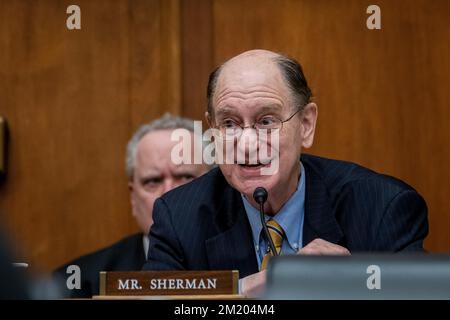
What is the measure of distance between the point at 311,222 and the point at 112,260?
34.7 inches

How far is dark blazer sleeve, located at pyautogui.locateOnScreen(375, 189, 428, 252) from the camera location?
2.00 meters

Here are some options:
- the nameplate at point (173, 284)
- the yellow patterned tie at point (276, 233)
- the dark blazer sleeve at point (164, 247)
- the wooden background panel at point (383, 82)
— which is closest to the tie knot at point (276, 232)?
the yellow patterned tie at point (276, 233)

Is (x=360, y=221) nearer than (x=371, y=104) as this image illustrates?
Yes

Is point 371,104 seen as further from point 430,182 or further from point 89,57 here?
point 89,57

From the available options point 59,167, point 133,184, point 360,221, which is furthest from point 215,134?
point 59,167

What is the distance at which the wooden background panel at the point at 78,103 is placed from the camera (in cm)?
300

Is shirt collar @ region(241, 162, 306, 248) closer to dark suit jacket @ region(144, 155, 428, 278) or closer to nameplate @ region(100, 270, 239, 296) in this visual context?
dark suit jacket @ region(144, 155, 428, 278)

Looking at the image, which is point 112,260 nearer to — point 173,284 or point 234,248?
point 234,248

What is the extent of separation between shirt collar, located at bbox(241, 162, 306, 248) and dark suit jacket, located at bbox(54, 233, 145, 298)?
65 centimetres

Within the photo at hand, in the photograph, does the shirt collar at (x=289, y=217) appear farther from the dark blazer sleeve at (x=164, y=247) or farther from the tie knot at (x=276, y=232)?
the dark blazer sleeve at (x=164, y=247)

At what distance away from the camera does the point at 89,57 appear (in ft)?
9.91

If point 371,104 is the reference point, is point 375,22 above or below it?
above

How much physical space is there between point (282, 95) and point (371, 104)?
0.79 m

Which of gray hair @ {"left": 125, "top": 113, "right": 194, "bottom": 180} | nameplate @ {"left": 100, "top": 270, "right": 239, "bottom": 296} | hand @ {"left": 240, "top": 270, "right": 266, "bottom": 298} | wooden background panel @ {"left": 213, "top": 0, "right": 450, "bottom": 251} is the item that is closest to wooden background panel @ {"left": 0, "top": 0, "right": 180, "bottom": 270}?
gray hair @ {"left": 125, "top": 113, "right": 194, "bottom": 180}
